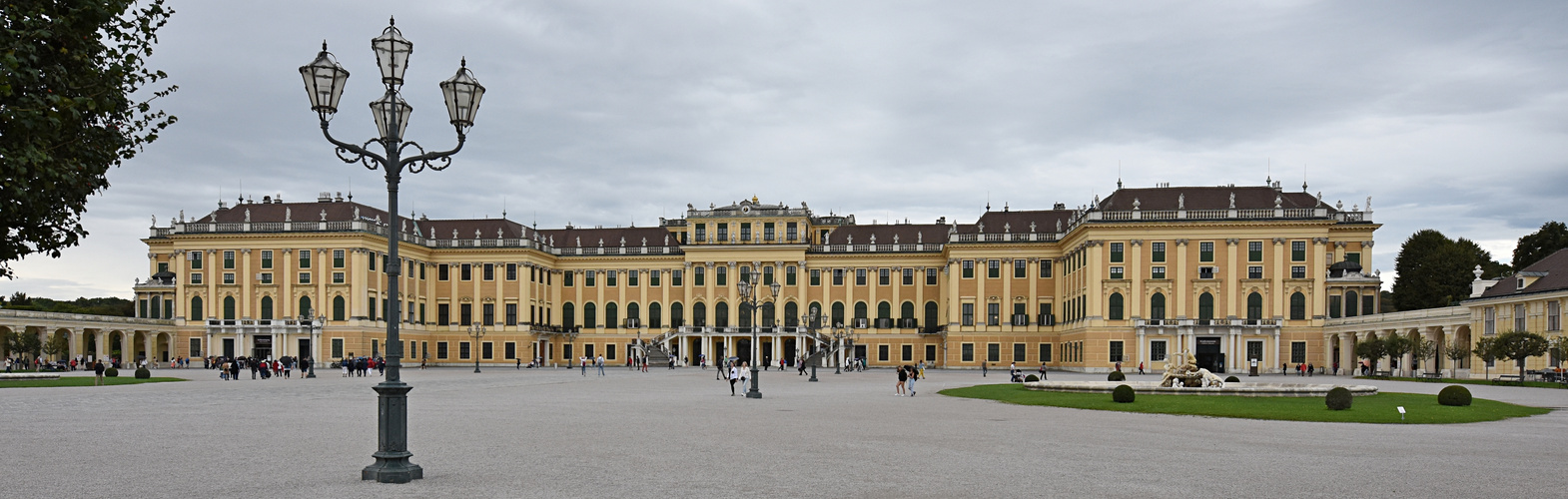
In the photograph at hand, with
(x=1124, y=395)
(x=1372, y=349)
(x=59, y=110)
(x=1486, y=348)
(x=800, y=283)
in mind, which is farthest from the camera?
(x=800, y=283)

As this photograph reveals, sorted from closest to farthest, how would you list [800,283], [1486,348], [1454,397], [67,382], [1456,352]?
[1454,397] < [67,382] < [1486,348] < [1456,352] < [800,283]

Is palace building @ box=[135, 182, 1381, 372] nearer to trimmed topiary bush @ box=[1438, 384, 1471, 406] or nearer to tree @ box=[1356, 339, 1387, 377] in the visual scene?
tree @ box=[1356, 339, 1387, 377]

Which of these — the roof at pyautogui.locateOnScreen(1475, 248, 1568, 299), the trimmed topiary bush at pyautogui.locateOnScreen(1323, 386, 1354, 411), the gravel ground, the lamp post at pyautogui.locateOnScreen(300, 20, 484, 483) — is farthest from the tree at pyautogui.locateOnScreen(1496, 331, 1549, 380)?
the lamp post at pyautogui.locateOnScreen(300, 20, 484, 483)

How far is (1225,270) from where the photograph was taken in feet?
246

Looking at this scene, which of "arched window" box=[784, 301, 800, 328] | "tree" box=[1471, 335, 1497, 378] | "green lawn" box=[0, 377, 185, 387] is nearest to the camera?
"green lawn" box=[0, 377, 185, 387]

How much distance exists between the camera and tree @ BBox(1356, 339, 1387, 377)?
61.6 m

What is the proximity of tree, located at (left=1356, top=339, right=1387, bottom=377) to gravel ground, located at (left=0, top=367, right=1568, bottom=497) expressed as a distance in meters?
36.3

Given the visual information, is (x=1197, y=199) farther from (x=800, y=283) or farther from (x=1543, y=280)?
(x=800, y=283)

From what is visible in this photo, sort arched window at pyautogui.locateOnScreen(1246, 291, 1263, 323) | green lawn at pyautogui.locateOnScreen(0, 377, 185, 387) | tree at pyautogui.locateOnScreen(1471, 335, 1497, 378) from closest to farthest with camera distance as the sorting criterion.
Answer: green lawn at pyautogui.locateOnScreen(0, 377, 185, 387) → tree at pyautogui.locateOnScreen(1471, 335, 1497, 378) → arched window at pyautogui.locateOnScreen(1246, 291, 1263, 323)

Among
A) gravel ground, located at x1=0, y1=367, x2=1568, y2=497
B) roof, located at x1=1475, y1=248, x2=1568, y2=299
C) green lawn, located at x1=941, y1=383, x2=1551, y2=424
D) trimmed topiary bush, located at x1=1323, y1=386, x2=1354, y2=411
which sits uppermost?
roof, located at x1=1475, y1=248, x2=1568, y2=299

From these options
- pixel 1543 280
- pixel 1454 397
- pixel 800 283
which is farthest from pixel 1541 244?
pixel 1454 397

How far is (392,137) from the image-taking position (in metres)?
14.1

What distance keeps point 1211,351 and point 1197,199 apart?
10681 millimetres

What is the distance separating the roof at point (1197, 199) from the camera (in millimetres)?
77000
